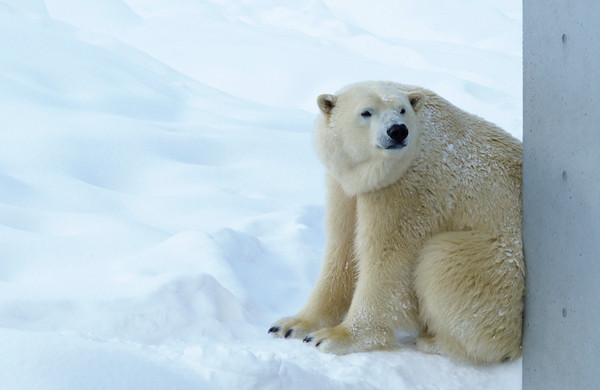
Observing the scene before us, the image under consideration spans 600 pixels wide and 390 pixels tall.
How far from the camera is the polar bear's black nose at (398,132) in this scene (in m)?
3.15

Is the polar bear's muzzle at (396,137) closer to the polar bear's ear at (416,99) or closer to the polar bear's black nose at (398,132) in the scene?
the polar bear's black nose at (398,132)

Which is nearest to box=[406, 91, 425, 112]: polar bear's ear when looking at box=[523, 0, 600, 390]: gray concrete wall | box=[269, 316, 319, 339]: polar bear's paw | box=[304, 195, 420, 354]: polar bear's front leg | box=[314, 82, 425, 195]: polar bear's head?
box=[314, 82, 425, 195]: polar bear's head

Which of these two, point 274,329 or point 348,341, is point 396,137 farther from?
point 274,329

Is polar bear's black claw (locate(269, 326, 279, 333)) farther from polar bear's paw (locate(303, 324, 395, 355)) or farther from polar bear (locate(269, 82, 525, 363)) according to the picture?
polar bear's paw (locate(303, 324, 395, 355))

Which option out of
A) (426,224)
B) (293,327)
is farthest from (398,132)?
(293,327)

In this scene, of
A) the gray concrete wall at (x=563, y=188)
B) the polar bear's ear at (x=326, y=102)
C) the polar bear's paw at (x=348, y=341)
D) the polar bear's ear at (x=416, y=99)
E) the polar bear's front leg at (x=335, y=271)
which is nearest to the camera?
the gray concrete wall at (x=563, y=188)

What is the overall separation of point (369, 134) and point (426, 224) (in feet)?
1.64

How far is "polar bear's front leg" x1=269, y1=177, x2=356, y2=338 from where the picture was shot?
367cm

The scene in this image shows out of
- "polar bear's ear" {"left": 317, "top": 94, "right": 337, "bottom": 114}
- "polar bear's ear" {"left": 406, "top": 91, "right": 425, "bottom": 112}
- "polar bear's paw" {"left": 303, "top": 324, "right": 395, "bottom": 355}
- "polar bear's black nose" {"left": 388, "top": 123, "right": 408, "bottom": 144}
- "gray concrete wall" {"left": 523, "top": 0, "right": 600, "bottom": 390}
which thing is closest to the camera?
"gray concrete wall" {"left": 523, "top": 0, "right": 600, "bottom": 390}

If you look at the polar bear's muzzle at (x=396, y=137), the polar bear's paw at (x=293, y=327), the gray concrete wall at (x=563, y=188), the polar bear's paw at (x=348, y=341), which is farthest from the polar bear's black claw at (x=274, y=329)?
the gray concrete wall at (x=563, y=188)

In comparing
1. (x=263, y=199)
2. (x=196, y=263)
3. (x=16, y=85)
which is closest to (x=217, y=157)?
(x=263, y=199)

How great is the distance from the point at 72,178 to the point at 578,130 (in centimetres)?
495

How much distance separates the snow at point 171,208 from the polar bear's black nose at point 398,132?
0.98 m

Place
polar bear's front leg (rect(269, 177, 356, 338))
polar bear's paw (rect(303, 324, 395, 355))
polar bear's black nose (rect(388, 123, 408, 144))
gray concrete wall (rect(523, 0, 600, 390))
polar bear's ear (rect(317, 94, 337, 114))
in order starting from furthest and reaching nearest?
polar bear's front leg (rect(269, 177, 356, 338))
polar bear's ear (rect(317, 94, 337, 114))
polar bear's paw (rect(303, 324, 395, 355))
polar bear's black nose (rect(388, 123, 408, 144))
gray concrete wall (rect(523, 0, 600, 390))
